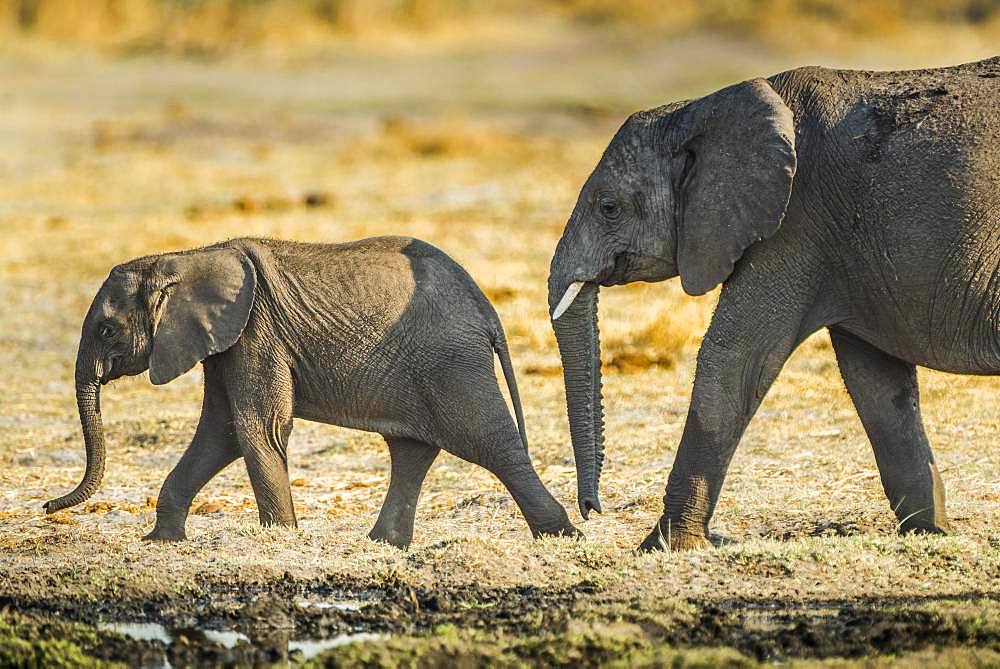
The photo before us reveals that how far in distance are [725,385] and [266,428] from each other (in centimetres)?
242

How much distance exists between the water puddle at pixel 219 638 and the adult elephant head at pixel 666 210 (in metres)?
1.80

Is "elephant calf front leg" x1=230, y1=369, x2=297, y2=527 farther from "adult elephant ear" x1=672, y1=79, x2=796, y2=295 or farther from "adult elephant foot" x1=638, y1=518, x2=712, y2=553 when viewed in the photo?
"adult elephant ear" x1=672, y1=79, x2=796, y2=295

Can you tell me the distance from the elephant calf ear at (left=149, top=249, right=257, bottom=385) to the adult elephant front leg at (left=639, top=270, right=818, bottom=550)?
242cm

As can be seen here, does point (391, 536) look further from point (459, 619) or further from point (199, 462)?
point (459, 619)


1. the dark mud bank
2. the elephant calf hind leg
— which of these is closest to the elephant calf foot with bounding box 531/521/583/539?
the elephant calf hind leg

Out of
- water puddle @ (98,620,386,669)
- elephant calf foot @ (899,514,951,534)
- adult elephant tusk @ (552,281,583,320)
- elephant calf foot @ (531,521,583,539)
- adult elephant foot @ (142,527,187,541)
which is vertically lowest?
water puddle @ (98,620,386,669)

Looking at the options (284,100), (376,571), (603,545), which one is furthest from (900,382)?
(284,100)

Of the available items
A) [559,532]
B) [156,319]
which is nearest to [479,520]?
[559,532]

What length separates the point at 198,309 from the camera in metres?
9.45

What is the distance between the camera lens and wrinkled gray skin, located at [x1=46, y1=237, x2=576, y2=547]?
368 inches

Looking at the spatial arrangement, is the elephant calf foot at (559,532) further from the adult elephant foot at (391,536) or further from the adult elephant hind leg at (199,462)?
the adult elephant hind leg at (199,462)

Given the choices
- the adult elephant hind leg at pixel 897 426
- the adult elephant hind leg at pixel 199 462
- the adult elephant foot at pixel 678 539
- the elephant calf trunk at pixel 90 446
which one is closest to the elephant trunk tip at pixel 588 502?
the adult elephant foot at pixel 678 539

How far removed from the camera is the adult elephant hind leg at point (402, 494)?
9594 millimetres

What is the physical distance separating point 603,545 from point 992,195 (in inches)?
96.8
